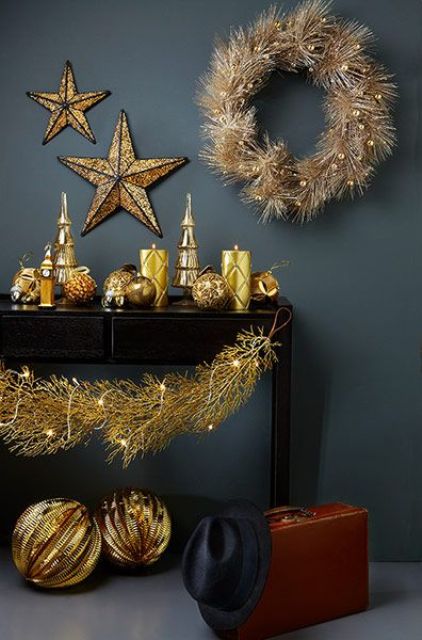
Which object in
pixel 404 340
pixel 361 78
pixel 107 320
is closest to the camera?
pixel 107 320

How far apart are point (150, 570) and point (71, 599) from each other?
33 cm

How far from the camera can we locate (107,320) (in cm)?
274

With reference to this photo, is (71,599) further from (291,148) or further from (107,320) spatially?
(291,148)

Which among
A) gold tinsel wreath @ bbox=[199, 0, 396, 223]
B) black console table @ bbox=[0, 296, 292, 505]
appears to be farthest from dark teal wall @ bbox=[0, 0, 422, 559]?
black console table @ bbox=[0, 296, 292, 505]

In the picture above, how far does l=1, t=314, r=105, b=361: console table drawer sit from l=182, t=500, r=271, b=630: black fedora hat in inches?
25.2

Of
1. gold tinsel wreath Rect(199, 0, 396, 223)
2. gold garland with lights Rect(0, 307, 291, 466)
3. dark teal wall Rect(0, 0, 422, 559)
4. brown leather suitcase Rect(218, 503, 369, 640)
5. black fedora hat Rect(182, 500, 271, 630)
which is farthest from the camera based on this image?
dark teal wall Rect(0, 0, 422, 559)

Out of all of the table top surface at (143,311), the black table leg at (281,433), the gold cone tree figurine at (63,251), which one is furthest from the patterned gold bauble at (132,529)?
the gold cone tree figurine at (63,251)

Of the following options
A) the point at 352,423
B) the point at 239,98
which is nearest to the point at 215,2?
the point at 239,98

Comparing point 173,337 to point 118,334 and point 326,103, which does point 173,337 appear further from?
point 326,103

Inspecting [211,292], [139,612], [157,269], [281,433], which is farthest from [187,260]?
[139,612]

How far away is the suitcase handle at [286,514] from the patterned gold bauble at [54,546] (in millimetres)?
591

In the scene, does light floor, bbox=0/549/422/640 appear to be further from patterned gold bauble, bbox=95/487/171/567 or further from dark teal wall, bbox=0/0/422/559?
dark teal wall, bbox=0/0/422/559

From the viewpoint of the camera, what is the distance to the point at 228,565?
242cm

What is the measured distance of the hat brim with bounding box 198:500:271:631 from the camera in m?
2.44
